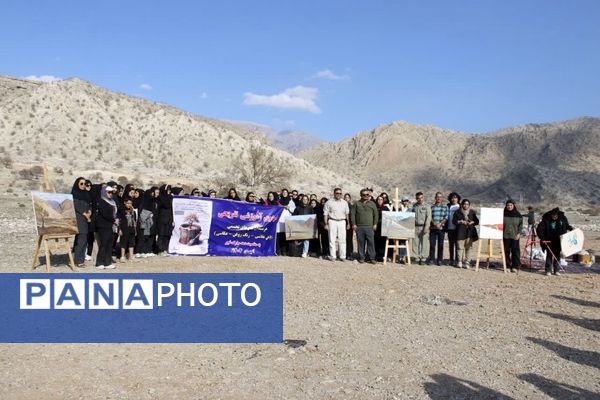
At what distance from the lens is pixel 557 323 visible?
8.56 meters

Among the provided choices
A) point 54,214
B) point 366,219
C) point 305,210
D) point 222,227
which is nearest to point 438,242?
point 366,219

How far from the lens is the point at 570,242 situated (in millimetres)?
13297

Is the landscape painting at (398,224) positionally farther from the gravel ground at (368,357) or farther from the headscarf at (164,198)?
the headscarf at (164,198)

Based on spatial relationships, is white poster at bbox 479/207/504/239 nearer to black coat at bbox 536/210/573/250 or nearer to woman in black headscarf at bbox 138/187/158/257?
black coat at bbox 536/210/573/250

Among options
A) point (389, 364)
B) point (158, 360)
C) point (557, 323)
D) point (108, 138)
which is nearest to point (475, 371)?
point (389, 364)

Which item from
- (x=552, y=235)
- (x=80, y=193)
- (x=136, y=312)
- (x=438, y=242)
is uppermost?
(x=80, y=193)

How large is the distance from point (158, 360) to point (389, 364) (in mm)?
2658

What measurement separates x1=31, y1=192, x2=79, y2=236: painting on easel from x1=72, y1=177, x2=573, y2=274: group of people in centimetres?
22

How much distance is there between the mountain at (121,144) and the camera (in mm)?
40531

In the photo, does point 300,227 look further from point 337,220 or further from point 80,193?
point 80,193

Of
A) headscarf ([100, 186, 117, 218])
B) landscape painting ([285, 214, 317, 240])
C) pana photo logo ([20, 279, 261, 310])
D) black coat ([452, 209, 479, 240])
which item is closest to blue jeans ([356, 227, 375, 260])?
landscape painting ([285, 214, 317, 240])

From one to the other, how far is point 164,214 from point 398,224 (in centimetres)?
576

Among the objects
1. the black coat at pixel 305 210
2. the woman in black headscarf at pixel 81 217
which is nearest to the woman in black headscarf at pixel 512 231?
the black coat at pixel 305 210

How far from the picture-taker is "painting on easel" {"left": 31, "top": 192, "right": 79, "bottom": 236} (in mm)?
11438
